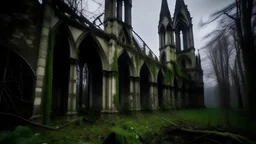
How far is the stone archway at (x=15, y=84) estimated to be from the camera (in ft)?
19.1

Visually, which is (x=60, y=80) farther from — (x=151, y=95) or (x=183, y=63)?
(x=183, y=63)

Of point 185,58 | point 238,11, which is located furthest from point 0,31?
point 185,58

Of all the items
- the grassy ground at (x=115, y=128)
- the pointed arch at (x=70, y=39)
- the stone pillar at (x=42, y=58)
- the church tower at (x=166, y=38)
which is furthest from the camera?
the church tower at (x=166, y=38)

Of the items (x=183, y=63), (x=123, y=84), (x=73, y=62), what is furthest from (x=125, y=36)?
(x=183, y=63)

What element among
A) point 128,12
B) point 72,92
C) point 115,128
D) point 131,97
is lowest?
point 115,128

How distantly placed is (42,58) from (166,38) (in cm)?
1891

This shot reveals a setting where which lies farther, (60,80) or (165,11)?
(165,11)

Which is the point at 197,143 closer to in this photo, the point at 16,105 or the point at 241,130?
the point at 241,130

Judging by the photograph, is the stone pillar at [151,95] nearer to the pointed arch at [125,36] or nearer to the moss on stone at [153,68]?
the moss on stone at [153,68]

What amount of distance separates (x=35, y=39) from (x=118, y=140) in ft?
20.0

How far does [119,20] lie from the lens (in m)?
14.2

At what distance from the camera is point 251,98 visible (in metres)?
7.79

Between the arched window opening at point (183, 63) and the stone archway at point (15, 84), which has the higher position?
the arched window opening at point (183, 63)

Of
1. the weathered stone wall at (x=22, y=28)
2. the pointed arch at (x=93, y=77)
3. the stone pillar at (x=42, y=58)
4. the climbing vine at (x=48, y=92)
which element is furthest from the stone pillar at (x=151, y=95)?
the weathered stone wall at (x=22, y=28)
